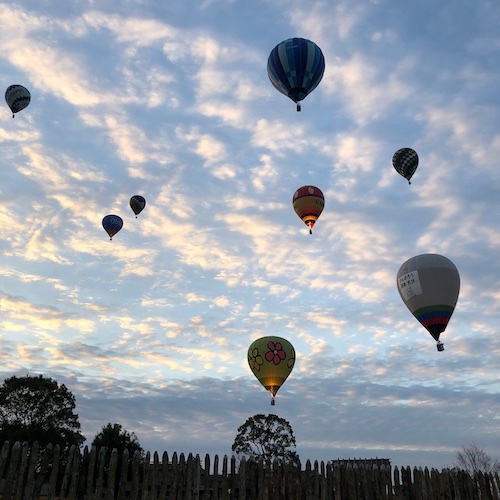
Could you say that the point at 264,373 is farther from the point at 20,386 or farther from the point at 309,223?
the point at 20,386

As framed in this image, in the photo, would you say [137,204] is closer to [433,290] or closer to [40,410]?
[40,410]

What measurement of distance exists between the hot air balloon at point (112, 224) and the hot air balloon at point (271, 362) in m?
16.8

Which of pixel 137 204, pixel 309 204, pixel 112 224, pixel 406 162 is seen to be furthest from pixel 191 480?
pixel 137 204

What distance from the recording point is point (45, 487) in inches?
376

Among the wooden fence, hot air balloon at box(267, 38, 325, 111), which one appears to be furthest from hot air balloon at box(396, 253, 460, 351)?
hot air balloon at box(267, 38, 325, 111)

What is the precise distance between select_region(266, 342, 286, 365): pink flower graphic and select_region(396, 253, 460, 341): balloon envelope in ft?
24.5

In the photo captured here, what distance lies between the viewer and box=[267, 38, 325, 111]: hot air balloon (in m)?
23.4

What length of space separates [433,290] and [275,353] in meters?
8.74

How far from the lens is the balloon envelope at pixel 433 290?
67.8 ft

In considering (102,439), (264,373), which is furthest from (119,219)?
(264,373)

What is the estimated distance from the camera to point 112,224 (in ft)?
127

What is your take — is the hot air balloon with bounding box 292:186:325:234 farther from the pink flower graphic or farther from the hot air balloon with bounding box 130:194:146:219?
the hot air balloon with bounding box 130:194:146:219

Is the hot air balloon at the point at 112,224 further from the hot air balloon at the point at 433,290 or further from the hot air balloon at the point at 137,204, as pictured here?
the hot air balloon at the point at 433,290

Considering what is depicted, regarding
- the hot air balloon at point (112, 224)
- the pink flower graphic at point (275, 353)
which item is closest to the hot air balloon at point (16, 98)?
the hot air balloon at point (112, 224)
